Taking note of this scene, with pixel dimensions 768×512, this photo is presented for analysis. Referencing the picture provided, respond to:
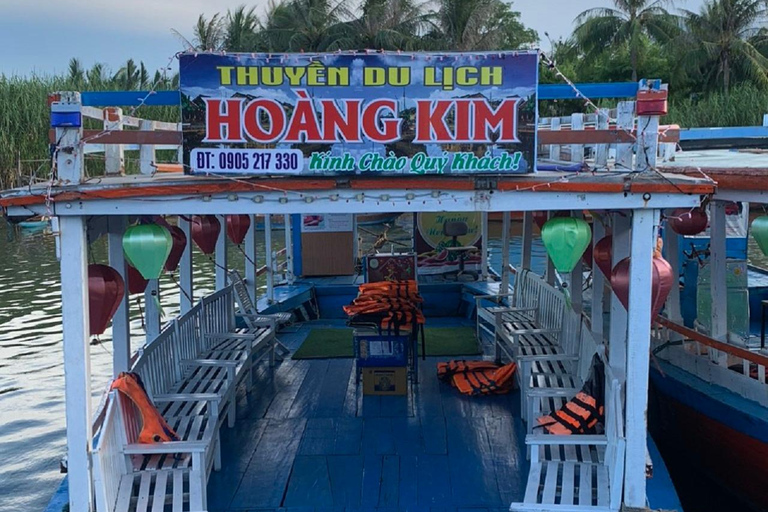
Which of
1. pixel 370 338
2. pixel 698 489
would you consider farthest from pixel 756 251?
pixel 370 338

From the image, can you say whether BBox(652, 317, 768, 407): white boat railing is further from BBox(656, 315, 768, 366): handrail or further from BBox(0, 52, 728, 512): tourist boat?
BBox(0, 52, 728, 512): tourist boat

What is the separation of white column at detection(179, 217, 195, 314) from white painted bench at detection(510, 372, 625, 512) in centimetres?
418

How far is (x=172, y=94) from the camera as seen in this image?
4926mm

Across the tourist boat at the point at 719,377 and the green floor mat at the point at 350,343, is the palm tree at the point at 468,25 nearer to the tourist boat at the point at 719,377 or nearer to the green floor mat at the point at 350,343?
the green floor mat at the point at 350,343

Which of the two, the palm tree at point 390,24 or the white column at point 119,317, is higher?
the palm tree at point 390,24

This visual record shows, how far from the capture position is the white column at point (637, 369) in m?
4.89

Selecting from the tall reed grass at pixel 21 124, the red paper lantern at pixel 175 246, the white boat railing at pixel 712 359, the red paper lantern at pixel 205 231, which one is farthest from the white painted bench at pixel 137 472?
the tall reed grass at pixel 21 124

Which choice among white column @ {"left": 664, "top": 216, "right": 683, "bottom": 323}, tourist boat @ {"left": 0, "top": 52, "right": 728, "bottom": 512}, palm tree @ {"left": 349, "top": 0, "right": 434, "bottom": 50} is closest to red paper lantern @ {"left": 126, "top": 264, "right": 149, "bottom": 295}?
tourist boat @ {"left": 0, "top": 52, "right": 728, "bottom": 512}

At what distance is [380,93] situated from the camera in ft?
15.5

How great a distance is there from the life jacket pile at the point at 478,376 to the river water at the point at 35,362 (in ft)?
11.7

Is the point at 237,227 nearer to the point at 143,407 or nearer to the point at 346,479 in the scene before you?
the point at 346,479

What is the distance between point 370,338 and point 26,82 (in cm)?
2217

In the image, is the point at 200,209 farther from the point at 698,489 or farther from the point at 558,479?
the point at 698,489

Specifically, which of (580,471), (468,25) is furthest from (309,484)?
(468,25)
